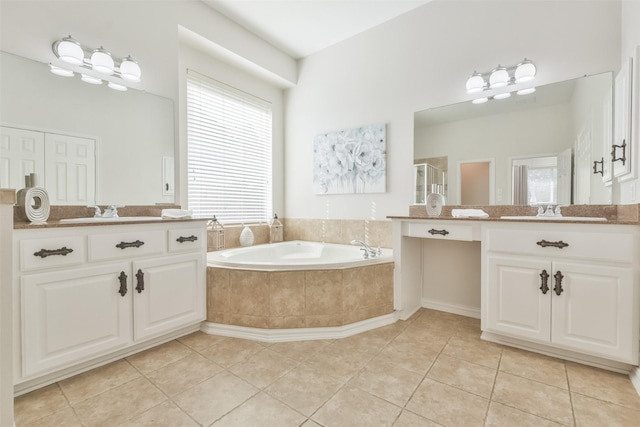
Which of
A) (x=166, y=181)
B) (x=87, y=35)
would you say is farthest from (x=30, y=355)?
(x=87, y=35)

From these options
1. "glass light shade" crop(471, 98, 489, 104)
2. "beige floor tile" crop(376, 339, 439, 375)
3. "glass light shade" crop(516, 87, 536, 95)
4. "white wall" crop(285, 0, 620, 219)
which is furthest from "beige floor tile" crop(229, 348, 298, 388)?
"glass light shade" crop(516, 87, 536, 95)

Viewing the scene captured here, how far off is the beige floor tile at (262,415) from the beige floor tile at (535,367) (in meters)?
1.26

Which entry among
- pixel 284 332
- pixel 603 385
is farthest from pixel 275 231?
pixel 603 385

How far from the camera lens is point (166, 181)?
97.9 inches

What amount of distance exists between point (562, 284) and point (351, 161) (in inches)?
82.1

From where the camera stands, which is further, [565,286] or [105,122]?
[105,122]

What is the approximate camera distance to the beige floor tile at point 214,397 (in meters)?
1.31

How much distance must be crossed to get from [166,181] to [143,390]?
5.30 feet

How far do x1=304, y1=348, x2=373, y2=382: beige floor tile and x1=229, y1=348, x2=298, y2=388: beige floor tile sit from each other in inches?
5.6

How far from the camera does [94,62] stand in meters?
2.08

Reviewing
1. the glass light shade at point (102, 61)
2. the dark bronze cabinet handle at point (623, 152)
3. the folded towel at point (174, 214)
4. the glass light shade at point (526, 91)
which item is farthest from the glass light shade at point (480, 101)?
the glass light shade at point (102, 61)

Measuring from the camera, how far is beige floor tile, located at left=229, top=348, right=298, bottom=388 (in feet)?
5.15

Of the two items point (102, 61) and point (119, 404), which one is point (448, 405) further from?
point (102, 61)

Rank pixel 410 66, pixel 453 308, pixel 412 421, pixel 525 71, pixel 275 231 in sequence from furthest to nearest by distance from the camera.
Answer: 1. pixel 275 231
2. pixel 410 66
3. pixel 453 308
4. pixel 525 71
5. pixel 412 421
